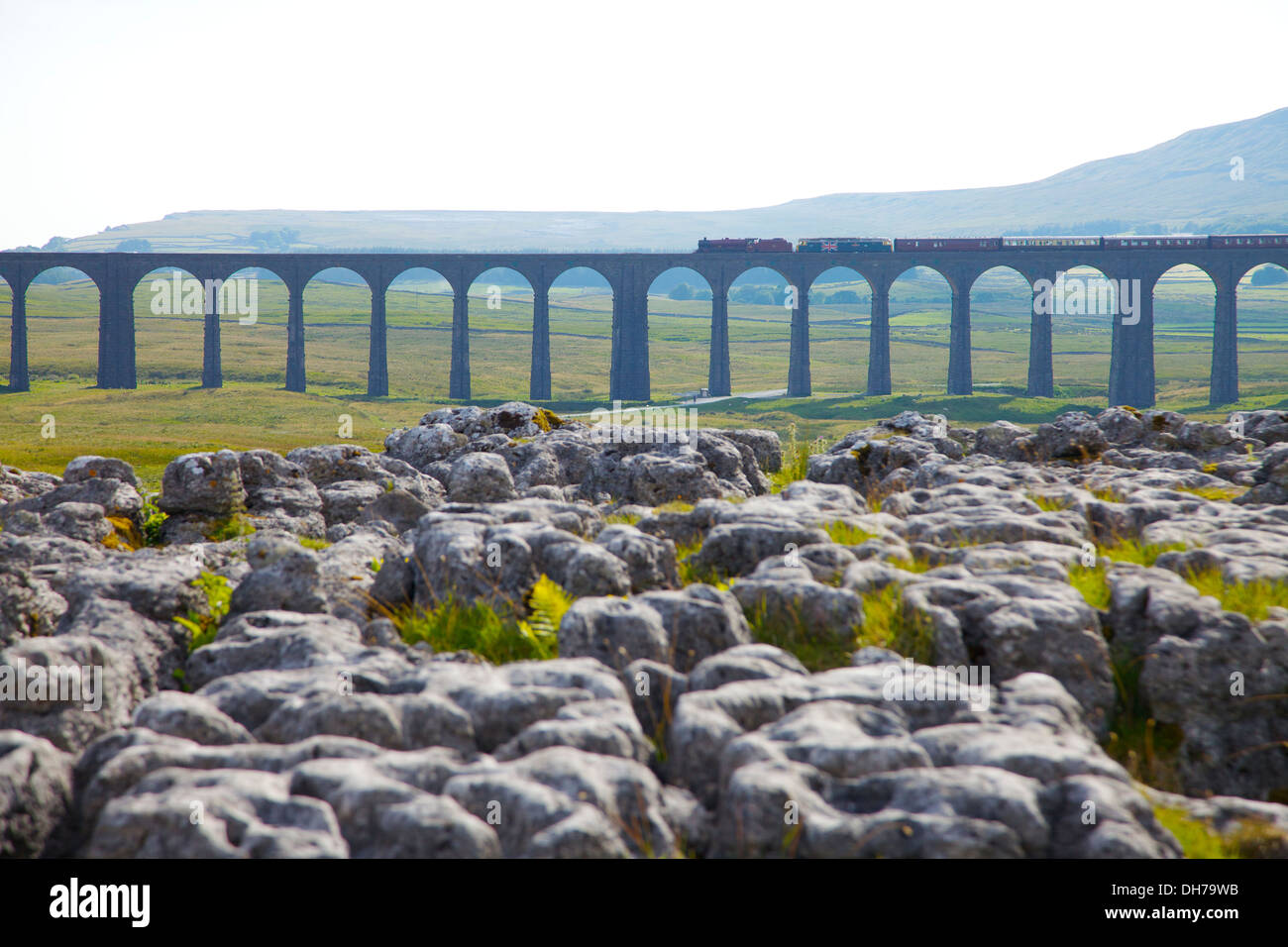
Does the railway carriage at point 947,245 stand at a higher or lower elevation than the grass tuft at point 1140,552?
higher

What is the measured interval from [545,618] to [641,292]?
128 m

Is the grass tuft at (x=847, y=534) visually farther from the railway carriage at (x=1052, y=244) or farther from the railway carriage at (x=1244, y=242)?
the railway carriage at (x=1244, y=242)

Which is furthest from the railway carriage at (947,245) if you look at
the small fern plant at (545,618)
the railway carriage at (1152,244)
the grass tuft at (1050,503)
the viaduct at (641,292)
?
the small fern plant at (545,618)

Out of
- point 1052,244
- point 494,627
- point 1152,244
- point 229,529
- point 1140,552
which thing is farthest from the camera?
point 1052,244

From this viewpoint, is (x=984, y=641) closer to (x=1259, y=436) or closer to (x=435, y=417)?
(x=1259, y=436)

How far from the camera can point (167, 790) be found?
9.04 meters

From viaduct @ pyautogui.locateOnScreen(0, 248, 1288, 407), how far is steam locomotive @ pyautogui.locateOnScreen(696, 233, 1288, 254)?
2.97 feet

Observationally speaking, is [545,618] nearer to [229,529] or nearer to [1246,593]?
[1246,593]

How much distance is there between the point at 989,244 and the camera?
13762 centimetres

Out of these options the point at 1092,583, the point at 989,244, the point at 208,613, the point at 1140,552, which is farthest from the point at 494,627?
the point at 989,244

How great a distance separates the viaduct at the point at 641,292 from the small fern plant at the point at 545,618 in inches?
4736

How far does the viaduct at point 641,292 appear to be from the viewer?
420ft
